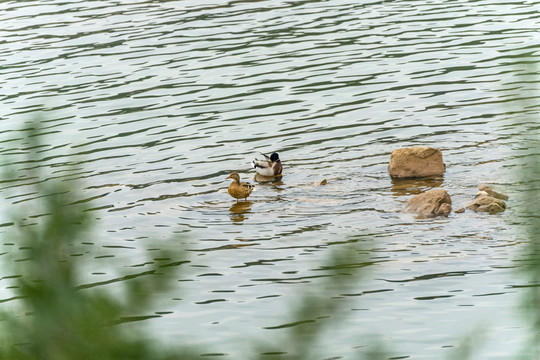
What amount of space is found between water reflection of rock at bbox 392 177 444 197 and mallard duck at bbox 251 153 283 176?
195cm

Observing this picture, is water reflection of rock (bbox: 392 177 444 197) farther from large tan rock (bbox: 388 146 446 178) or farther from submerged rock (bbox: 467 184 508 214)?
submerged rock (bbox: 467 184 508 214)

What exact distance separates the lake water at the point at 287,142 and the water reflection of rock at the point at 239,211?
0.05 meters

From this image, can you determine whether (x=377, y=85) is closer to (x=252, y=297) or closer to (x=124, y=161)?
(x=124, y=161)

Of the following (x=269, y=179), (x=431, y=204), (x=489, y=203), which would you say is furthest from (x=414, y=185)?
(x=489, y=203)

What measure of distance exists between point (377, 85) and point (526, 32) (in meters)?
5.54

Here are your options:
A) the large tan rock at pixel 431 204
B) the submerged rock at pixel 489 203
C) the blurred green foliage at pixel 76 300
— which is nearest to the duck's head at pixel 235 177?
the large tan rock at pixel 431 204

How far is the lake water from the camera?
862cm

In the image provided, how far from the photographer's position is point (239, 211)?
14.5 meters

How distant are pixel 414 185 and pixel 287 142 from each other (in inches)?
137

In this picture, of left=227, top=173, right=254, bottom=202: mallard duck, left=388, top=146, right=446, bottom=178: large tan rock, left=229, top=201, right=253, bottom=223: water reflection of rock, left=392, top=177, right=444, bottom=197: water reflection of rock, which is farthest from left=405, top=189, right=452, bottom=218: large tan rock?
left=227, top=173, right=254, bottom=202: mallard duck

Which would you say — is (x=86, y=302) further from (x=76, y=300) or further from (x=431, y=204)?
(x=431, y=204)

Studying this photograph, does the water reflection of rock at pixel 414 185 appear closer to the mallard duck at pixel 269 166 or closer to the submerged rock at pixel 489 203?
the submerged rock at pixel 489 203

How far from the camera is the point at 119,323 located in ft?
7.47

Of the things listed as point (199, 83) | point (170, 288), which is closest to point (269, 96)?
point (199, 83)
